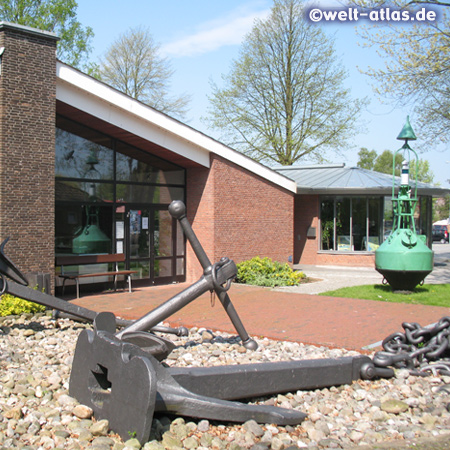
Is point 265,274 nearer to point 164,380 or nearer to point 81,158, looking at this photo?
point 81,158

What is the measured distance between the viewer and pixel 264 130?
33156 mm

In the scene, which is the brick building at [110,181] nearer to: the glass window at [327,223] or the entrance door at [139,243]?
the entrance door at [139,243]

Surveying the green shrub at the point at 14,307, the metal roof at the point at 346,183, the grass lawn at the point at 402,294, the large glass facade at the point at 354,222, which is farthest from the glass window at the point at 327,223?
the green shrub at the point at 14,307

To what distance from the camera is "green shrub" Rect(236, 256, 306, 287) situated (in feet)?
48.3

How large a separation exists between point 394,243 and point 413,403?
7798 millimetres

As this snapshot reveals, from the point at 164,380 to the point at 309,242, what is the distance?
17962 millimetres

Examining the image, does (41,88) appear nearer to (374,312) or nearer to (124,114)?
(124,114)

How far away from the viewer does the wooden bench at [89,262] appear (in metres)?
12.6

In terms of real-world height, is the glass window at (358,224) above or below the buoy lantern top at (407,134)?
below

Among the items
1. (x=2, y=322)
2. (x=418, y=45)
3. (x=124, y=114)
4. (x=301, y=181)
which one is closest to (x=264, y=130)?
(x=301, y=181)

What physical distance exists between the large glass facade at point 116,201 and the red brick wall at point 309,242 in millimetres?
7186

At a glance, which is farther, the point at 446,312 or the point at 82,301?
the point at 82,301

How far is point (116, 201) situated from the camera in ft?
46.6

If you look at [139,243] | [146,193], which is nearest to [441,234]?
[146,193]
